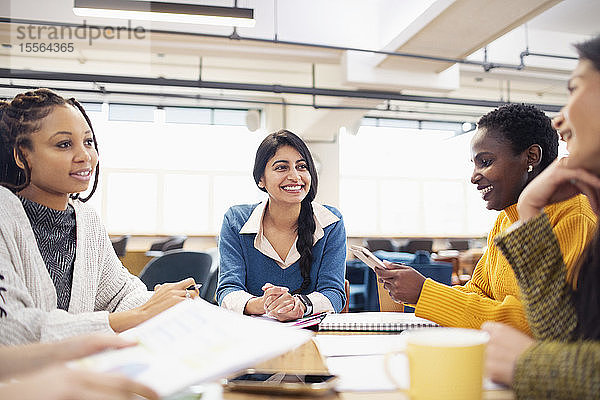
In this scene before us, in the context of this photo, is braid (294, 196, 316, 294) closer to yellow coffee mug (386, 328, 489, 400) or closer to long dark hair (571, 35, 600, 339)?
long dark hair (571, 35, 600, 339)

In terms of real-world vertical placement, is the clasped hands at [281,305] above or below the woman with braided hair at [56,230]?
below

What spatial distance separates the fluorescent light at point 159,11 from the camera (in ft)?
15.2

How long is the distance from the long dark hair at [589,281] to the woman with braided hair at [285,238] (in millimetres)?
1153

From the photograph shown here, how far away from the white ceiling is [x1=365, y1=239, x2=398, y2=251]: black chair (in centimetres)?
256

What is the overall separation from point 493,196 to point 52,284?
1.45 meters

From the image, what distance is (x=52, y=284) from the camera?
139 centimetres

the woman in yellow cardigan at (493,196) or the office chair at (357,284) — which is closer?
the woman in yellow cardigan at (493,196)

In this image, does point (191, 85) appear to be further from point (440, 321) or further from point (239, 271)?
point (440, 321)

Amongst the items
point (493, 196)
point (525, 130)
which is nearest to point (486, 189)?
point (493, 196)

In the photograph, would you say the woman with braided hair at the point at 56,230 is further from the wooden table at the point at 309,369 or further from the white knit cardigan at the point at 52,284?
the wooden table at the point at 309,369

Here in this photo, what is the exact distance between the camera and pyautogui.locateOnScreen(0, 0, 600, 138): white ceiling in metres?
5.66

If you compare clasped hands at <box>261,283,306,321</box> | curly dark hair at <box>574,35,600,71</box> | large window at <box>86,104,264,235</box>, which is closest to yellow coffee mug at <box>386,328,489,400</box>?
curly dark hair at <box>574,35,600,71</box>

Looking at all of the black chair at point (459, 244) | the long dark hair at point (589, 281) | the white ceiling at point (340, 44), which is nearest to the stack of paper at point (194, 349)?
the long dark hair at point (589, 281)

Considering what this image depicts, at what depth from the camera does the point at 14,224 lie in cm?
133
